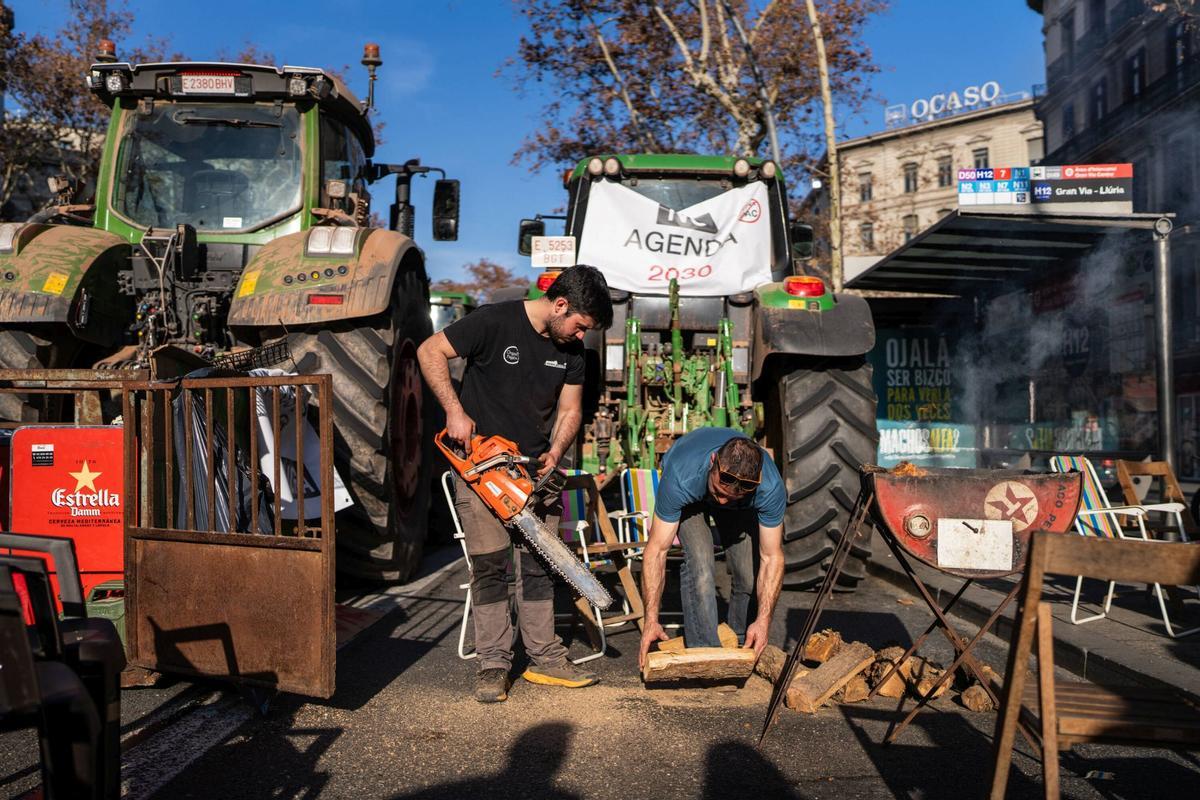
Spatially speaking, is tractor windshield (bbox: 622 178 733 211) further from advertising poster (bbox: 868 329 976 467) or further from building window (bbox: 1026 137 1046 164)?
building window (bbox: 1026 137 1046 164)

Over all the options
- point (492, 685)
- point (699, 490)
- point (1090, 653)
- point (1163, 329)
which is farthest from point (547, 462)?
point (1163, 329)

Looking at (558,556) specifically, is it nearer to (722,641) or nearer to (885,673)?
(722,641)

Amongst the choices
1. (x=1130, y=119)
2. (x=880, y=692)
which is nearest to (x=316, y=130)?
(x=880, y=692)

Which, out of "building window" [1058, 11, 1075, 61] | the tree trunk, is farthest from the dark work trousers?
"building window" [1058, 11, 1075, 61]

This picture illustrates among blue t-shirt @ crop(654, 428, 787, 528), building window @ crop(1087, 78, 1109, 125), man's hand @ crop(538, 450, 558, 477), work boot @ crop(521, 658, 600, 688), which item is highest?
building window @ crop(1087, 78, 1109, 125)

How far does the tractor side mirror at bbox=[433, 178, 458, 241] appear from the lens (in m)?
7.95

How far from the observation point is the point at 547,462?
4.75 meters

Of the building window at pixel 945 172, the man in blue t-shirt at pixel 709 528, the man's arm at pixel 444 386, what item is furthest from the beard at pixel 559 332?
the building window at pixel 945 172

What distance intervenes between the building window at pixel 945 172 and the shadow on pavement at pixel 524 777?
50.4 m

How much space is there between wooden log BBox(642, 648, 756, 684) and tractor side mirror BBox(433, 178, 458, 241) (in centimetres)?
453

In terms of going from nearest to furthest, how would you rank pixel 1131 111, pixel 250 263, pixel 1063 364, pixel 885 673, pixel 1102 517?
pixel 885 673 < pixel 250 263 < pixel 1102 517 < pixel 1063 364 < pixel 1131 111

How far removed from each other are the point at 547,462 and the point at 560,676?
95 centimetres

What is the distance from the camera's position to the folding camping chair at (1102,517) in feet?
18.8

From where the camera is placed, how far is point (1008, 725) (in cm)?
269
